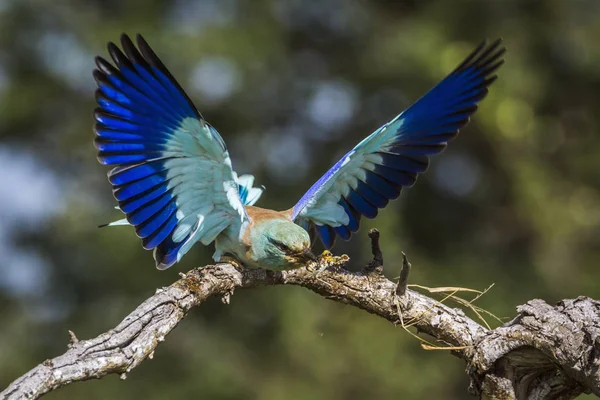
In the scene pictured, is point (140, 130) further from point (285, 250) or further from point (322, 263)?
point (322, 263)

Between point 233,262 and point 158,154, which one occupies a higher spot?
point 158,154

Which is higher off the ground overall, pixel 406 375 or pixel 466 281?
pixel 466 281

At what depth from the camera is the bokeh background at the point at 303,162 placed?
340 inches

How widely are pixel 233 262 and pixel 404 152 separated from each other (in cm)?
95

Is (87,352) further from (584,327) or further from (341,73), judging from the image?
(341,73)

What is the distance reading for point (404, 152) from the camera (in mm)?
4344

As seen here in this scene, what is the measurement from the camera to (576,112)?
32.0 ft

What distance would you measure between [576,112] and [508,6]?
1224 mm

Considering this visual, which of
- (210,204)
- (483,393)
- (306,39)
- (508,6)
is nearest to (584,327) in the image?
(483,393)

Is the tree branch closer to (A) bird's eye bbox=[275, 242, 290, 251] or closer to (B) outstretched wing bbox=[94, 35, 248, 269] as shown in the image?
(A) bird's eye bbox=[275, 242, 290, 251]

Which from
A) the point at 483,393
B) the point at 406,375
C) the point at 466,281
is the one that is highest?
the point at 466,281

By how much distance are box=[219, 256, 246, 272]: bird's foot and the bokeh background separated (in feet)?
13.9

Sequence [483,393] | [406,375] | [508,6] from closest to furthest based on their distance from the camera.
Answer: [483,393] < [406,375] < [508,6]

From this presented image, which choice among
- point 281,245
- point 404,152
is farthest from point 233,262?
point 404,152
